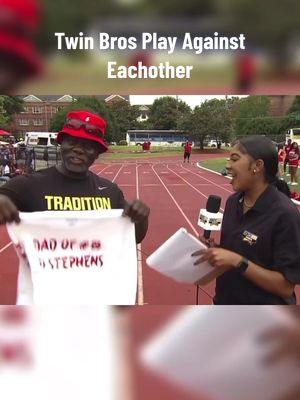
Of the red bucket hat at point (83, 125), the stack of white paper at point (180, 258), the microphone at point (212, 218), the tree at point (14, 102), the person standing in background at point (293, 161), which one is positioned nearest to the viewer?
the tree at point (14, 102)

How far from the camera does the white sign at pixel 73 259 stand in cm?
161

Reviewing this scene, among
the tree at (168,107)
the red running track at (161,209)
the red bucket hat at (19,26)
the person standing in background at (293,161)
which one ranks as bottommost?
the red running track at (161,209)

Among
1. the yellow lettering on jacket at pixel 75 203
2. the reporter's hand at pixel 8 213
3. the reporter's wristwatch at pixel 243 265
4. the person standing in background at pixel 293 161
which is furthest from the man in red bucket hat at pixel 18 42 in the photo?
the person standing in background at pixel 293 161

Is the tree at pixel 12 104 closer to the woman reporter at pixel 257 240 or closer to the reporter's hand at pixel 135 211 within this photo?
the reporter's hand at pixel 135 211

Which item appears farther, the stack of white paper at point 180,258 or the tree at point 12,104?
the stack of white paper at point 180,258

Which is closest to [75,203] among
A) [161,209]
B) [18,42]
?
[18,42]

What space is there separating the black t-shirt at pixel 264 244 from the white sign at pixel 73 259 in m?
0.40

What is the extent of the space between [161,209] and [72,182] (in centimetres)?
816

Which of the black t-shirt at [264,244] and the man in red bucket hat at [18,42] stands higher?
the man in red bucket hat at [18,42]

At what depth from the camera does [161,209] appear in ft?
33.3

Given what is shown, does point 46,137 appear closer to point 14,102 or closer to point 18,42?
point 14,102

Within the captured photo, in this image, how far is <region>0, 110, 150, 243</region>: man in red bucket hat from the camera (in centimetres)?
190

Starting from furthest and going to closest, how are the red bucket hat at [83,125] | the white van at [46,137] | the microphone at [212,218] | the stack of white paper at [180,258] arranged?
the white van at [46,137]
the microphone at [212,218]
the red bucket hat at [83,125]
the stack of white paper at [180,258]

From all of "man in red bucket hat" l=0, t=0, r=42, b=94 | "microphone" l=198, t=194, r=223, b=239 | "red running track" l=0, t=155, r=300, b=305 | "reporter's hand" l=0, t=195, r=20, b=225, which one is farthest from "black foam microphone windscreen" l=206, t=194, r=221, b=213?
"red running track" l=0, t=155, r=300, b=305
